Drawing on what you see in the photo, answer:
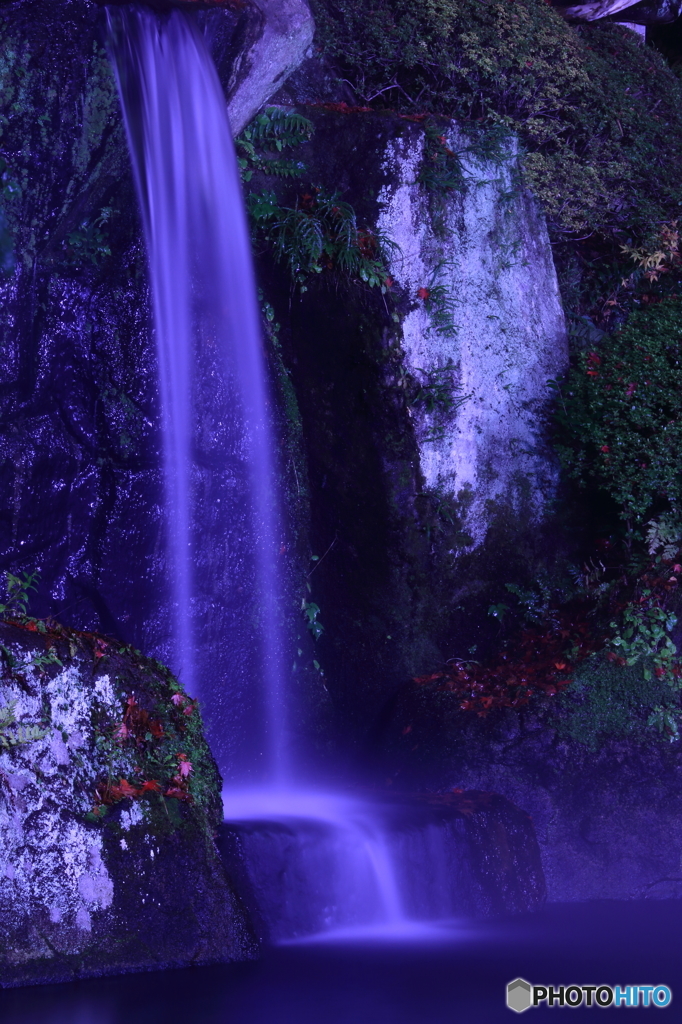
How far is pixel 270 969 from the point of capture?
4938 mm

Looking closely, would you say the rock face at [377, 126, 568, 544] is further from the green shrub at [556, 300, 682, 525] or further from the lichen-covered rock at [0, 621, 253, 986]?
the lichen-covered rock at [0, 621, 253, 986]

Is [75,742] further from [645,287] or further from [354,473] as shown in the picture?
[645,287]

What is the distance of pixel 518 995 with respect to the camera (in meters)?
4.62

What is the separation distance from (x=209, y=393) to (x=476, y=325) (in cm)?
225

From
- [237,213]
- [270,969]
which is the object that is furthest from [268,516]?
[270,969]

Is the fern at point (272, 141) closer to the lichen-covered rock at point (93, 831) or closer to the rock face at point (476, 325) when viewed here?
the rock face at point (476, 325)

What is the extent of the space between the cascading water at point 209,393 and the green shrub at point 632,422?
249 cm

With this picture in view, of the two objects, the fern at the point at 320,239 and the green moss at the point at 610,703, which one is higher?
the fern at the point at 320,239

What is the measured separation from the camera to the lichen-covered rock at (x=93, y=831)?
4730 mm

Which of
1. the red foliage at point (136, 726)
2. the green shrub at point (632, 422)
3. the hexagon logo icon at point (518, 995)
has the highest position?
the green shrub at point (632, 422)

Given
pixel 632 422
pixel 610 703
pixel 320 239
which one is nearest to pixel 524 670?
pixel 610 703

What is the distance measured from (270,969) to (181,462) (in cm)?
376

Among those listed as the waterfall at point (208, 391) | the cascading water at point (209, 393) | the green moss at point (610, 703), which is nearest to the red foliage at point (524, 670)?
the green moss at point (610, 703)

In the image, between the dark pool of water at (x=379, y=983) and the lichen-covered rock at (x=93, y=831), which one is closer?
the dark pool of water at (x=379, y=983)
